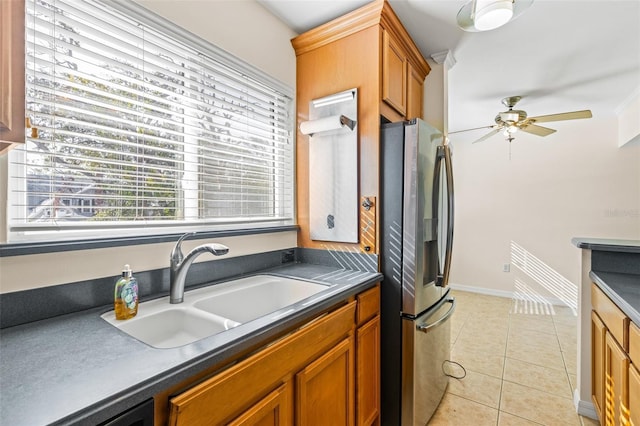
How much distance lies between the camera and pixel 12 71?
60 cm

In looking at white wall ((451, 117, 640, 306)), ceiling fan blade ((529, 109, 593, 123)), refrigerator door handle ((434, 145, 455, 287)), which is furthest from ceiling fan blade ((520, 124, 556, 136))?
refrigerator door handle ((434, 145, 455, 287))

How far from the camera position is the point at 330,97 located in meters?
1.95

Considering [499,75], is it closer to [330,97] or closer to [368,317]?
[330,97]

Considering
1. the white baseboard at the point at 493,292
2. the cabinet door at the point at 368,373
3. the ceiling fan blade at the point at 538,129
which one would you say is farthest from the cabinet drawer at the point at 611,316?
the white baseboard at the point at 493,292

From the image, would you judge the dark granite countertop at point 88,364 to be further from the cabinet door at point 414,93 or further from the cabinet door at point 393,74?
the cabinet door at point 414,93

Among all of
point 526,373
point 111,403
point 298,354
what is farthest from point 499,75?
point 111,403

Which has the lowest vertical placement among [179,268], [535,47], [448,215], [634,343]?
[634,343]

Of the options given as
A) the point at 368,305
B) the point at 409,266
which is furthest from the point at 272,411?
the point at 409,266

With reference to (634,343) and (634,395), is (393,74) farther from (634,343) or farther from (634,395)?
(634,395)

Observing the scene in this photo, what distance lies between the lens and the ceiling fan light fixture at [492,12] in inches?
52.4

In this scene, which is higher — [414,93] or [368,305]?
[414,93]

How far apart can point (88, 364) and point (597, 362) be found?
95.7 inches

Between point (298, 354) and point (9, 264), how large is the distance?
0.98m

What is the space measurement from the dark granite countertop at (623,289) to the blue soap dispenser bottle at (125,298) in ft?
5.83
